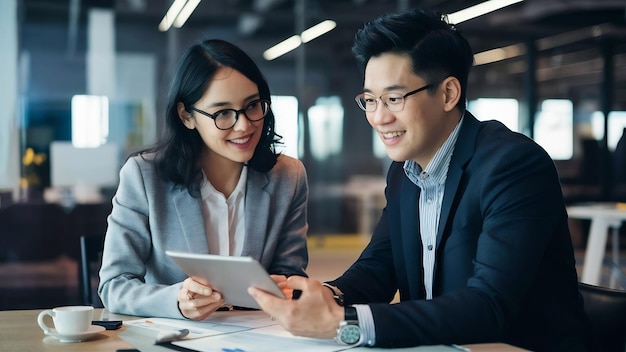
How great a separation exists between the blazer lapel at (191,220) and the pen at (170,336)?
0.56m

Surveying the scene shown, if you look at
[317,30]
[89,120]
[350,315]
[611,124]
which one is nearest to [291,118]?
[317,30]

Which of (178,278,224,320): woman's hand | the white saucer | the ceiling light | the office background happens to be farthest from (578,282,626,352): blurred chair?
the ceiling light

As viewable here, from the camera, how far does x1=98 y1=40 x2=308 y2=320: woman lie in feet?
7.79

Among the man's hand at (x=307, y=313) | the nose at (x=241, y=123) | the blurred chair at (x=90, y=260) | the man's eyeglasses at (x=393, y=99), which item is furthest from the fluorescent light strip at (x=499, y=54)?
the man's hand at (x=307, y=313)

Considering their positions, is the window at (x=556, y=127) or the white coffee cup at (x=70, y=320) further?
the window at (x=556, y=127)

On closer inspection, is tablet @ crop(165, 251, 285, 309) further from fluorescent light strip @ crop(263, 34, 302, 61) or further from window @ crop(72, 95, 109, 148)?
fluorescent light strip @ crop(263, 34, 302, 61)

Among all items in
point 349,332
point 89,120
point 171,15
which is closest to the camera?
point 349,332

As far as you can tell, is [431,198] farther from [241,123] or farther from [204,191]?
[204,191]

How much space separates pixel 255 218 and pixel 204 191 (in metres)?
0.19

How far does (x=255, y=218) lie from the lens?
8.27 feet

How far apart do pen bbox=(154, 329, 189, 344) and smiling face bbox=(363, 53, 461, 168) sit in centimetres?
75

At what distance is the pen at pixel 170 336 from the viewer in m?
1.80

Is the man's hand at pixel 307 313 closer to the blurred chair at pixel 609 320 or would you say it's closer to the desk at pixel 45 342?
the desk at pixel 45 342

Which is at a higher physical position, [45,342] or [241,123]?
[241,123]
